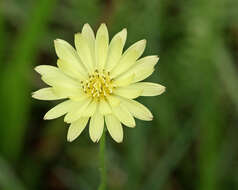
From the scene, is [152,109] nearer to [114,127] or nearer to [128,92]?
[128,92]

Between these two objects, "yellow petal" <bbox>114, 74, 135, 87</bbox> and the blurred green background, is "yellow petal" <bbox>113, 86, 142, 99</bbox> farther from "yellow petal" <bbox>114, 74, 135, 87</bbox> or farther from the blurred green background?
the blurred green background

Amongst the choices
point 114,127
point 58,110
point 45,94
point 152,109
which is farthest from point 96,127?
point 152,109

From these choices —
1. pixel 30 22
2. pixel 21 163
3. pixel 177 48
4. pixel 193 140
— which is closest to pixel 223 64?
pixel 177 48

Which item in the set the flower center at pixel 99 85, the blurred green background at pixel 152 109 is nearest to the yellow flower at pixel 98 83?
the flower center at pixel 99 85

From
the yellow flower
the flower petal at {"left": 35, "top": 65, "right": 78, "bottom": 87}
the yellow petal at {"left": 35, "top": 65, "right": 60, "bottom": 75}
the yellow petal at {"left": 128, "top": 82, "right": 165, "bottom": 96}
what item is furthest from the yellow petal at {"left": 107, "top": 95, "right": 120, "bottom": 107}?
the yellow petal at {"left": 35, "top": 65, "right": 60, "bottom": 75}

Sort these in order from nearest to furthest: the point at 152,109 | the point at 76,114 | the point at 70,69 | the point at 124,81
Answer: the point at 76,114 → the point at 124,81 → the point at 70,69 → the point at 152,109

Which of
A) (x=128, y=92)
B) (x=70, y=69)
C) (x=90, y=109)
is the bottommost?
(x=90, y=109)

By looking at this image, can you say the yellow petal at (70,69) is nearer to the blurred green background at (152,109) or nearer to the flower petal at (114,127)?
the flower petal at (114,127)
